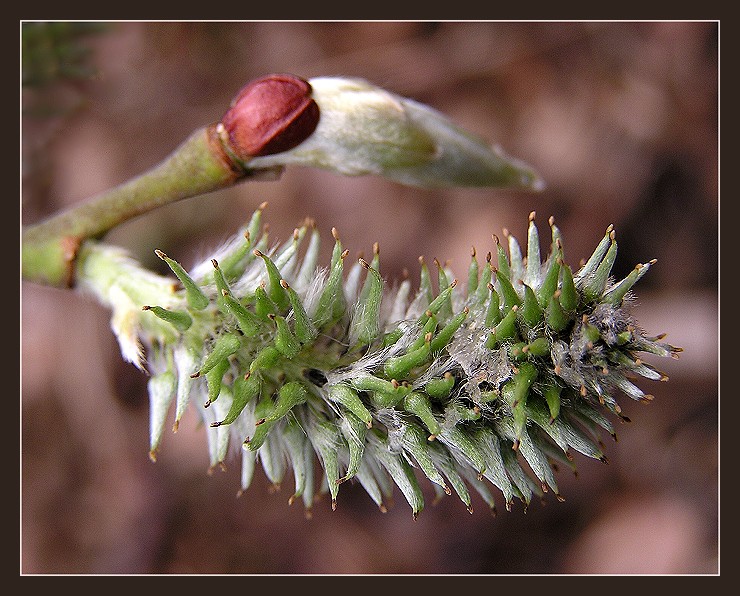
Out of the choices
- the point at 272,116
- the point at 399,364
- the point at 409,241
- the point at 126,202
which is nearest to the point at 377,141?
the point at 272,116

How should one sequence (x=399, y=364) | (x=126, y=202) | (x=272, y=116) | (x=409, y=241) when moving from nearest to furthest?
1. (x=399, y=364)
2. (x=272, y=116)
3. (x=126, y=202)
4. (x=409, y=241)

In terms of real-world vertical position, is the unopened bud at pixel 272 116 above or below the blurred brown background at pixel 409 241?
above

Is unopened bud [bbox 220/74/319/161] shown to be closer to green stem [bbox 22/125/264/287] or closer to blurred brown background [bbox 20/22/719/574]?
green stem [bbox 22/125/264/287]

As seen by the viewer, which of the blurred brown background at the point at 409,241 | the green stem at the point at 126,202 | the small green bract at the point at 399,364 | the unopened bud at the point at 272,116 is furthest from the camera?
the blurred brown background at the point at 409,241

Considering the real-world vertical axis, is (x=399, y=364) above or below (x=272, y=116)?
below

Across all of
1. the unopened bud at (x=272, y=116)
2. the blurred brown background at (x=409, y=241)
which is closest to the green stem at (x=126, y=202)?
the unopened bud at (x=272, y=116)

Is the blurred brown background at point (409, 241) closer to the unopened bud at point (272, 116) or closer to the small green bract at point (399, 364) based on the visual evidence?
the unopened bud at point (272, 116)

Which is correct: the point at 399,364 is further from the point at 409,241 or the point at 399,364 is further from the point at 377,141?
the point at 409,241

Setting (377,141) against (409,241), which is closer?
(377,141)
